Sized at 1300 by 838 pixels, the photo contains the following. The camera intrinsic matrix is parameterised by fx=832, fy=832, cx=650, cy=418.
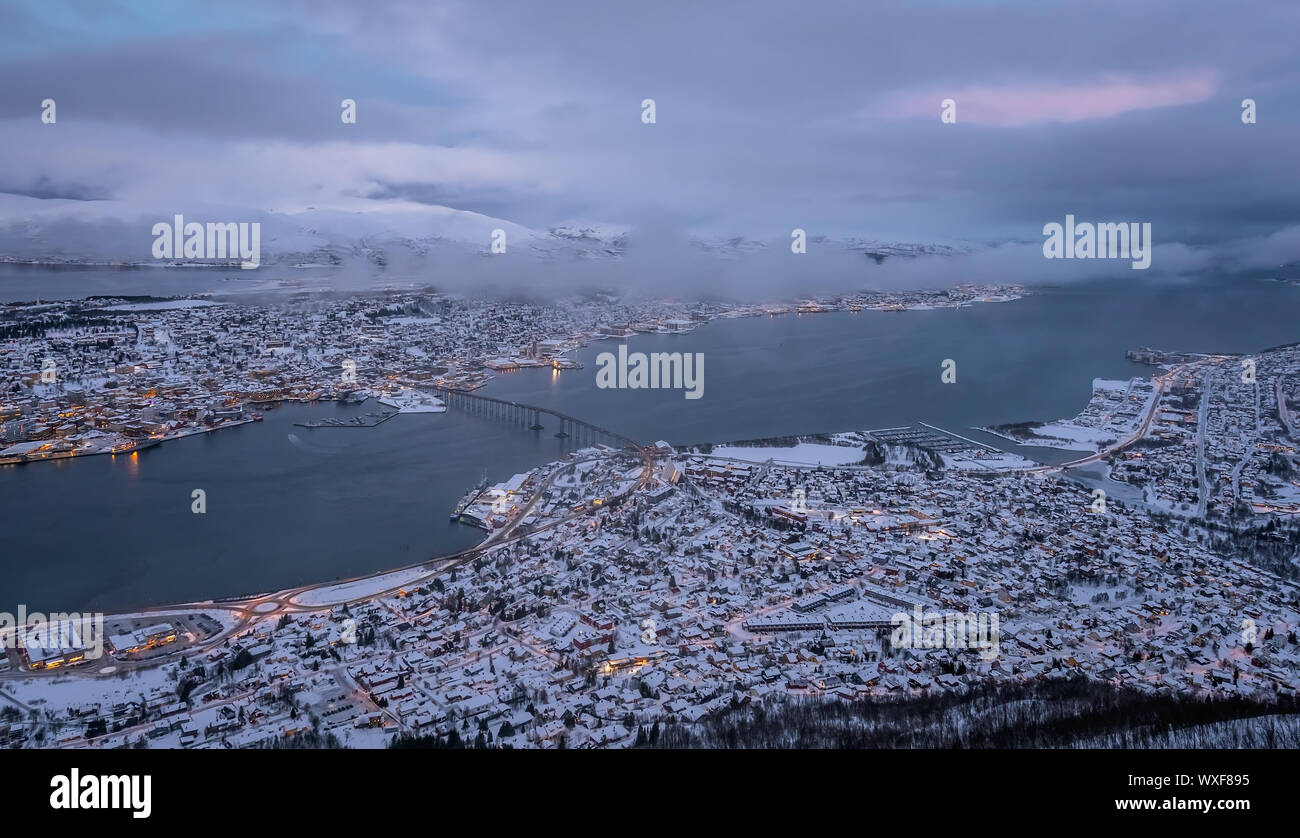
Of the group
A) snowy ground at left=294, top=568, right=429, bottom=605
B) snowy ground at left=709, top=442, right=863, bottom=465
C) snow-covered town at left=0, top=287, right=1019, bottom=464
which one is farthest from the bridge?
snowy ground at left=294, top=568, right=429, bottom=605

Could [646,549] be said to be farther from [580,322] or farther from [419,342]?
[580,322]

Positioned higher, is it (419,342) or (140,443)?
(419,342)

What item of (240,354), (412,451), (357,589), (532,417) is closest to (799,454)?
(532,417)

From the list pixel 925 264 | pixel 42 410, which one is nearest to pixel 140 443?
pixel 42 410

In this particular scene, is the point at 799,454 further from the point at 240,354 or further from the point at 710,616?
the point at 240,354

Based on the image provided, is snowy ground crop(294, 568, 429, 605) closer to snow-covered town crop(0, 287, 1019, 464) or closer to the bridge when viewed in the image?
the bridge

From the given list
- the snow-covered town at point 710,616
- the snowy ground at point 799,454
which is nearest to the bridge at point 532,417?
the snowy ground at point 799,454
